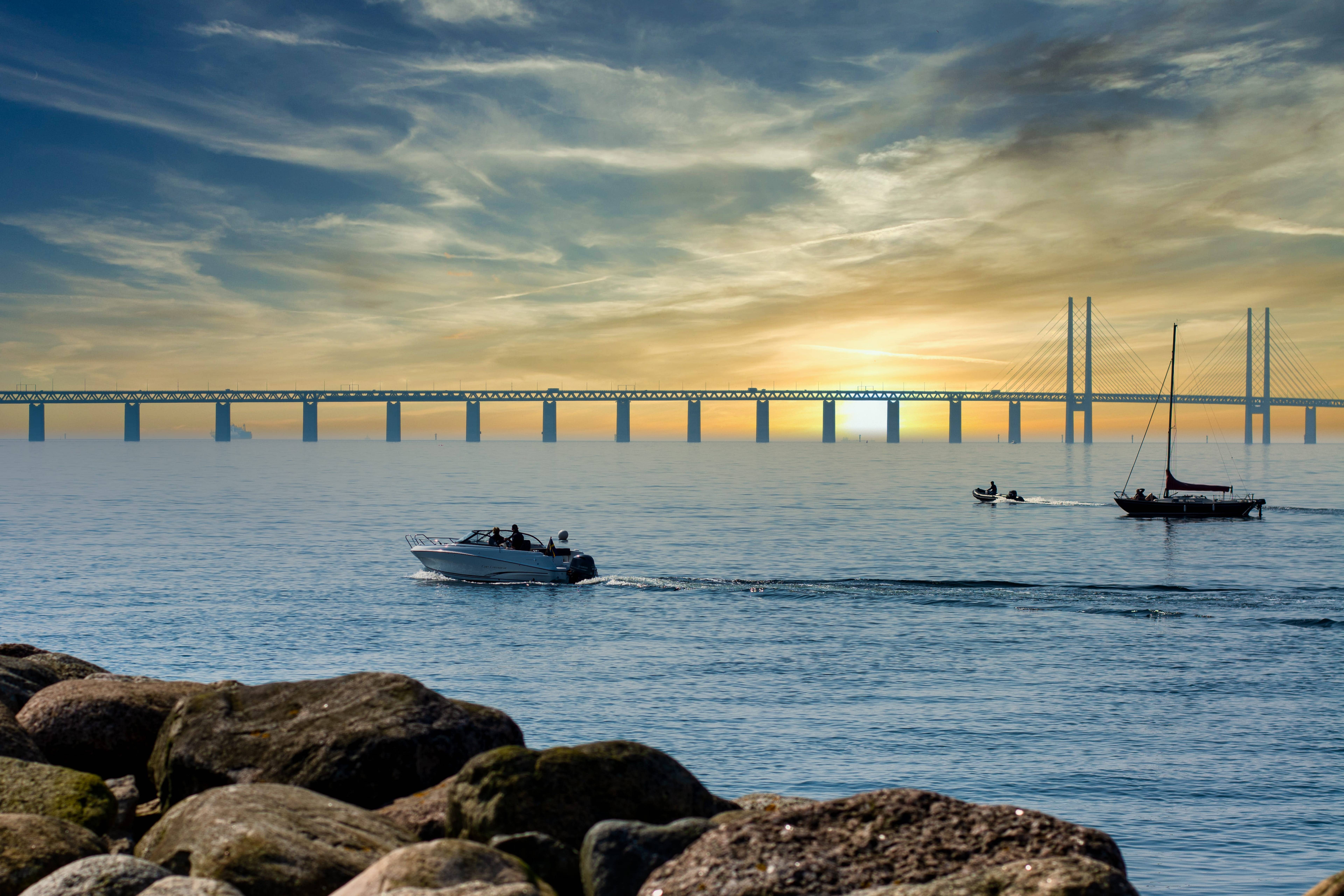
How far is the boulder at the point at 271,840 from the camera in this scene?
7008mm

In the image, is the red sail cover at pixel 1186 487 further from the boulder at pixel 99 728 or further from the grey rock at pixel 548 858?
the grey rock at pixel 548 858

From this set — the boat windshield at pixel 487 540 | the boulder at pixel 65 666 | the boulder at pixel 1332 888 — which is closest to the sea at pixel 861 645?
the boat windshield at pixel 487 540

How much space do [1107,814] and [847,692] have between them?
8716 millimetres

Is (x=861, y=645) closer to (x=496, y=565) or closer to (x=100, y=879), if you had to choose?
(x=496, y=565)

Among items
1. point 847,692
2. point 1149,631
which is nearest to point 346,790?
point 847,692

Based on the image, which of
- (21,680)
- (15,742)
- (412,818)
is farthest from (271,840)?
(21,680)

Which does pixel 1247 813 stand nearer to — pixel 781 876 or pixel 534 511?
pixel 781 876

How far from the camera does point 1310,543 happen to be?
63.2m

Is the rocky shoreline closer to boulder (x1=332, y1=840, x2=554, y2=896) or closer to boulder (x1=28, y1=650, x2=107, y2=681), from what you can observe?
boulder (x1=332, y1=840, x2=554, y2=896)

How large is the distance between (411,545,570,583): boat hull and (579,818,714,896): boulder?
3640 centimetres

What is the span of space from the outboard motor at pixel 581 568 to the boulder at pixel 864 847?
36.6m

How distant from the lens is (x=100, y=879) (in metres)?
6.70

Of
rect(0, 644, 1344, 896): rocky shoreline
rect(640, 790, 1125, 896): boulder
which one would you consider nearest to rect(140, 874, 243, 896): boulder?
rect(0, 644, 1344, 896): rocky shoreline

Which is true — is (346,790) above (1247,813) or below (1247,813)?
above
